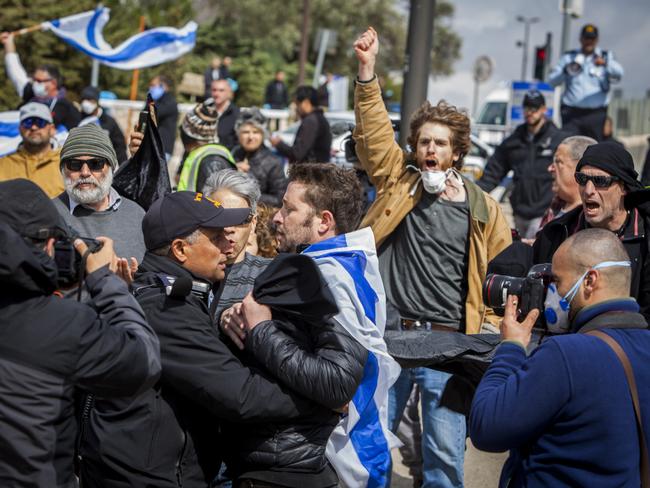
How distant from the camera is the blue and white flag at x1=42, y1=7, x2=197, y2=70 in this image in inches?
452

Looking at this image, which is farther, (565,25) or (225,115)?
(565,25)

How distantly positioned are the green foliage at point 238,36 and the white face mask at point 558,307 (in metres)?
21.8

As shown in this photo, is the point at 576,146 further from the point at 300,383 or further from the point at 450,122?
A: the point at 300,383

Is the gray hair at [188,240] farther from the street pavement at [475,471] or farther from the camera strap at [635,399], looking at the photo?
the street pavement at [475,471]

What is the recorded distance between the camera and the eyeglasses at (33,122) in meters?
6.83

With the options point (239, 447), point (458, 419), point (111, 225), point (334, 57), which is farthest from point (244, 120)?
point (334, 57)

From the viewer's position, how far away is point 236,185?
4426 mm

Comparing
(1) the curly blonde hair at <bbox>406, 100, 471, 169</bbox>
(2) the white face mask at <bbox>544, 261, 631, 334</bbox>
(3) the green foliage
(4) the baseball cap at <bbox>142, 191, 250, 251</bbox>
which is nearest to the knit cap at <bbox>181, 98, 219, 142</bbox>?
(1) the curly blonde hair at <bbox>406, 100, 471, 169</bbox>

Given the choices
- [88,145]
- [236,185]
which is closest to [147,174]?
[88,145]

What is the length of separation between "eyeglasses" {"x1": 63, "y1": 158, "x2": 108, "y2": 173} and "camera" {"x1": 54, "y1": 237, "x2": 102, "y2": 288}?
1955 millimetres

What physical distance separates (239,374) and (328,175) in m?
1.14

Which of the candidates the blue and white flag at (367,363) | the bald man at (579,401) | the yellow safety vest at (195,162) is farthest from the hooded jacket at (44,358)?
the yellow safety vest at (195,162)

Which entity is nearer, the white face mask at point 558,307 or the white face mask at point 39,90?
the white face mask at point 558,307

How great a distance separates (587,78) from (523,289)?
8408 mm
